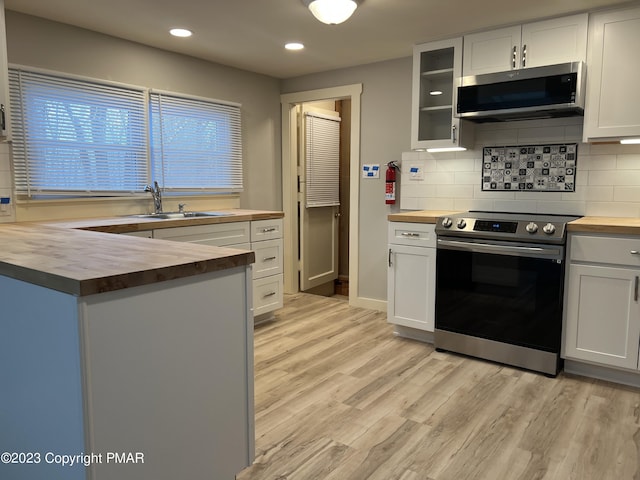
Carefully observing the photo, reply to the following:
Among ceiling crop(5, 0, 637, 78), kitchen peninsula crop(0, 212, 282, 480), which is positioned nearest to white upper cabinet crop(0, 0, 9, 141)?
ceiling crop(5, 0, 637, 78)

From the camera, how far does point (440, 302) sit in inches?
131

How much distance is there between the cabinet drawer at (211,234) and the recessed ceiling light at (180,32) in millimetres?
1364

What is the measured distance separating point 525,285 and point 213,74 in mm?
3103

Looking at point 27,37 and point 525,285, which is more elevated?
point 27,37

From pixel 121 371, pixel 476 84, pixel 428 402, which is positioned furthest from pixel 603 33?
pixel 121 371

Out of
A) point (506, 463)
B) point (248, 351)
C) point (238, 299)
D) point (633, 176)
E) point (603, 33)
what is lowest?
point (506, 463)

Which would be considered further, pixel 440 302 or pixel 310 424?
pixel 440 302

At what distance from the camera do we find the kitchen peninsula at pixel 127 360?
120cm

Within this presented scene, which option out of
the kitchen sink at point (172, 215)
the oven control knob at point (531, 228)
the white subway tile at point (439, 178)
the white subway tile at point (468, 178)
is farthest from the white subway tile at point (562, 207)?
the kitchen sink at point (172, 215)

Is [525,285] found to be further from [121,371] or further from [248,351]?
[121,371]

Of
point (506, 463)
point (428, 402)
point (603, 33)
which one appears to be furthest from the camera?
point (603, 33)

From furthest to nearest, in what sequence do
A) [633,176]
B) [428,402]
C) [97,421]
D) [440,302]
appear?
1. [440,302]
2. [633,176]
3. [428,402]
4. [97,421]

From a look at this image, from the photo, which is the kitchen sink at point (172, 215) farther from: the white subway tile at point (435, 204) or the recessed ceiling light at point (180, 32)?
the white subway tile at point (435, 204)

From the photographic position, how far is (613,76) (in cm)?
287
